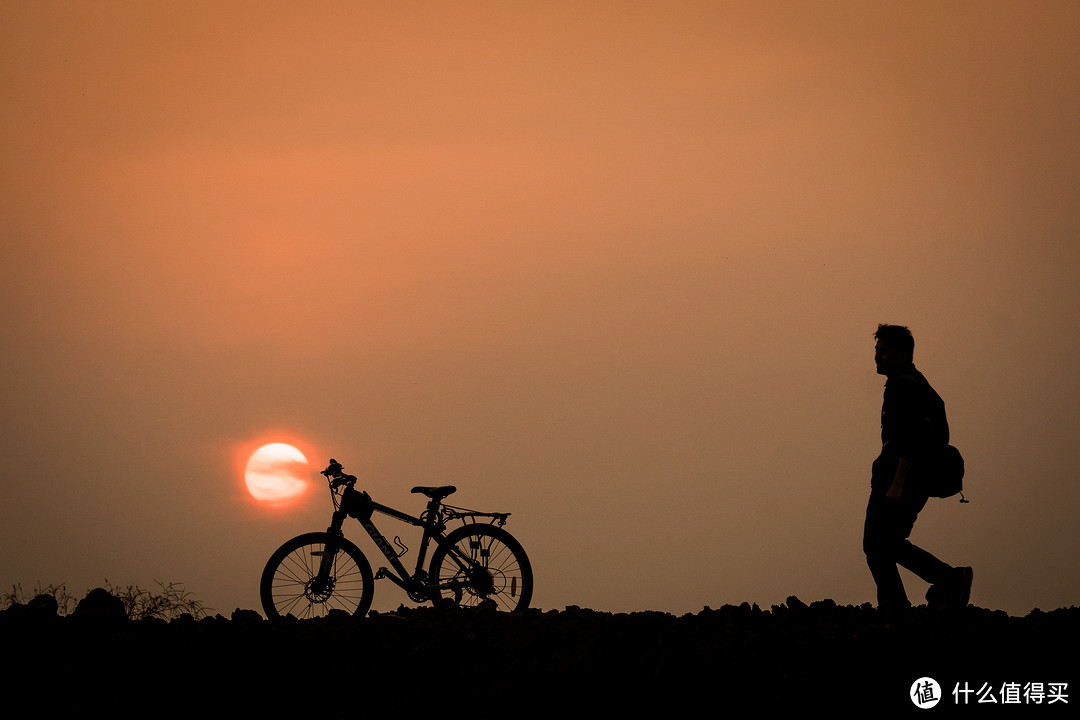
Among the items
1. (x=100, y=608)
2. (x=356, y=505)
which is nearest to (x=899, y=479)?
(x=356, y=505)

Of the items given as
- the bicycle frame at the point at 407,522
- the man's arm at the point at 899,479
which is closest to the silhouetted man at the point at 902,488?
the man's arm at the point at 899,479

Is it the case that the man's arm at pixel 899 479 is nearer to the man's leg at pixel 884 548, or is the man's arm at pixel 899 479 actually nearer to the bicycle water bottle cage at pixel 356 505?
the man's leg at pixel 884 548

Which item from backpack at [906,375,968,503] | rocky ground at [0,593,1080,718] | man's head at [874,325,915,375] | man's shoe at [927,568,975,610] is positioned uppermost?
man's head at [874,325,915,375]

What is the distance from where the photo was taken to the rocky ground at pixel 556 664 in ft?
20.2

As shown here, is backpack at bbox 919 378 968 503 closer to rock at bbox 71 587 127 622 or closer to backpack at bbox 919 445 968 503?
backpack at bbox 919 445 968 503

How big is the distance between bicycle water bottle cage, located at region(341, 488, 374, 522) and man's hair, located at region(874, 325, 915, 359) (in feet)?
15.0

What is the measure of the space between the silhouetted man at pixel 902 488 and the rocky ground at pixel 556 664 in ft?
1.10

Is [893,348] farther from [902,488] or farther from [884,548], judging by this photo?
[884,548]

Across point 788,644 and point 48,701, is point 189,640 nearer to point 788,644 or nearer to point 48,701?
point 48,701

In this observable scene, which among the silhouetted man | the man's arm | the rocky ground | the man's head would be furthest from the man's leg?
the man's head

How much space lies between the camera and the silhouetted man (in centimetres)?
752

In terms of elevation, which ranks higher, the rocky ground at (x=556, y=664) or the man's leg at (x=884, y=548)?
the man's leg at (x=884, y=548)

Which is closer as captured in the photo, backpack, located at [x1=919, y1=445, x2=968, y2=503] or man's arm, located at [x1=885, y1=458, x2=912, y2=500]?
man's arm, located at [x1=885, y1=458, x2=912, y2=500]

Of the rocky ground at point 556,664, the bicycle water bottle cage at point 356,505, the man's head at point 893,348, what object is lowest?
the rocky ground at point 556,664
